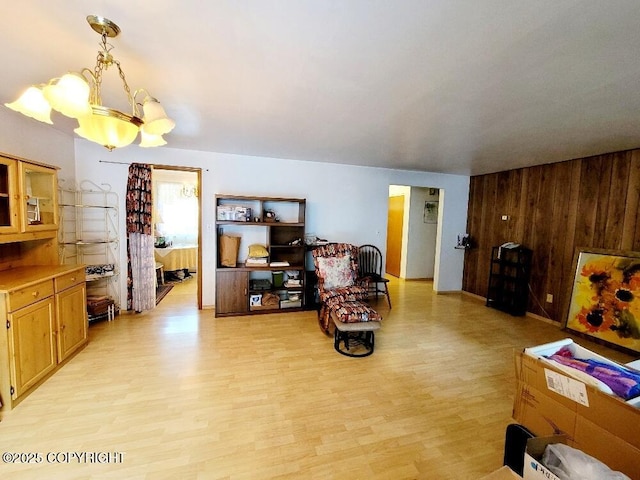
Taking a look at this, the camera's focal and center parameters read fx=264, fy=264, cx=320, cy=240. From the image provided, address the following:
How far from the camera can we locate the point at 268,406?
2.00 meters

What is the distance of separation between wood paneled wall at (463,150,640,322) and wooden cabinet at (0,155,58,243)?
6.13m

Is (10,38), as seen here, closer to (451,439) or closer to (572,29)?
(572,29)

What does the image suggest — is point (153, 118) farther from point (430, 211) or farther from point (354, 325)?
point (430, 211)

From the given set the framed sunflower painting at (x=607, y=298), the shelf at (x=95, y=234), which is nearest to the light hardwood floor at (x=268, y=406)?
the framed sunflower painting at (x=607, y=298)

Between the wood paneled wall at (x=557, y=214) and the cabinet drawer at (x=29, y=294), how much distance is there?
583 cm

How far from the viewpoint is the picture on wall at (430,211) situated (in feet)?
20.5

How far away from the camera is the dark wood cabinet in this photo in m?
4.17

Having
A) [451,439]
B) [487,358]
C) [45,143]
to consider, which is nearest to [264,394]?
[451,439]

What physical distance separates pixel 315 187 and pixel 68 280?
10.6 feet

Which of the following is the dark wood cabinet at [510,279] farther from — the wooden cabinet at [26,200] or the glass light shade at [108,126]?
the wooden cabinet at [26,200]

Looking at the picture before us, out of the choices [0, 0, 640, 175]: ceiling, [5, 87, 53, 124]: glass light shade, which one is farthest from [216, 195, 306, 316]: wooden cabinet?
[5, 87, 53, 124]: glass light shade

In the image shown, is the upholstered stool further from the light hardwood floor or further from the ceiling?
the ceiling

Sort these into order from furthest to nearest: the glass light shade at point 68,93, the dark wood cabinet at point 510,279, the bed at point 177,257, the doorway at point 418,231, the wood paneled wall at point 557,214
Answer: the doorway at point 418,231
the bed at point 177,257
the dark wood cabinet at point 510,279
the wood paneled wall at point 557,214
the glass light shade at point 68,93

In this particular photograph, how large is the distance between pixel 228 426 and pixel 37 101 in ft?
7.15
